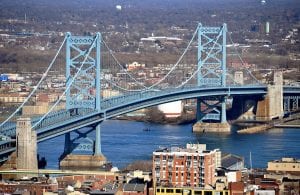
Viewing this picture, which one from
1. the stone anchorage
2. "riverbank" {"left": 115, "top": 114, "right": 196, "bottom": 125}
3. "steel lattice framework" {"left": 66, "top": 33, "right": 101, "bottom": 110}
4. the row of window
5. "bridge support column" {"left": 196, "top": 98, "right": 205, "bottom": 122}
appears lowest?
the row of window

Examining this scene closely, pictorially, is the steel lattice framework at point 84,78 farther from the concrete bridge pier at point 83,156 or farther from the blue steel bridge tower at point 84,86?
the concrete bridge pier at point 83,156

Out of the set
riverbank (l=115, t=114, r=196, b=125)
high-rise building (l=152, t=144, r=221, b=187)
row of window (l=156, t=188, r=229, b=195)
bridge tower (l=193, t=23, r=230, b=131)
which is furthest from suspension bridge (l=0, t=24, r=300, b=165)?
row of window (l=156, t=188, r=229, b=195)

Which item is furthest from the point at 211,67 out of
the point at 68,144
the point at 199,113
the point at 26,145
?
the point at 26,145

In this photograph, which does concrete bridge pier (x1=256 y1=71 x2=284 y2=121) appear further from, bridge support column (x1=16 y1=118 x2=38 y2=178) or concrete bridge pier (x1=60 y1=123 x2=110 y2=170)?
bridge support column (x1=16 y1=118 x2=38 y2=178)

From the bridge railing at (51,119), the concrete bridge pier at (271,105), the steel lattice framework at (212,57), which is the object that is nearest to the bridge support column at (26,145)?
the bridge railing at (51,119)

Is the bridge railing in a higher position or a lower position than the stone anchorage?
higher

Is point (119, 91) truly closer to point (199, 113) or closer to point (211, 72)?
point (199, 113)
